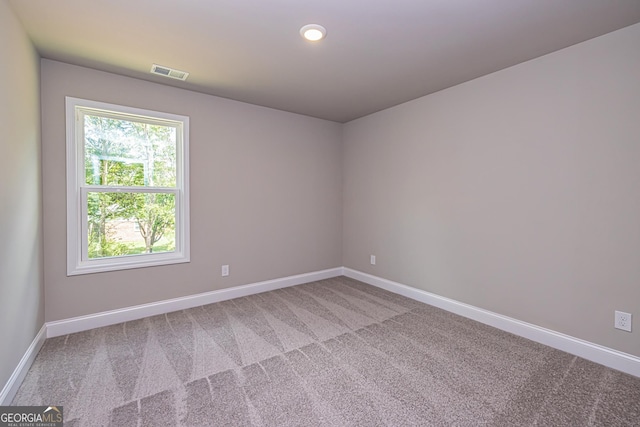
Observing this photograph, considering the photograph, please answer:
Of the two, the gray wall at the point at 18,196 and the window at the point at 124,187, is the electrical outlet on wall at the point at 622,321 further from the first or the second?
the gray wall at the point at 18,196

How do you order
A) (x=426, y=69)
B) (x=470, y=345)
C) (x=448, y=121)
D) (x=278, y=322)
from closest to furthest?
(x=470, y=345) < (x=426, y=69) < (x=278, y=322) < (x=448, y=121)

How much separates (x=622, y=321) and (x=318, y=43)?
10.2 feet

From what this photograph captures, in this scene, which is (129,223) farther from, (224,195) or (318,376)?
(318,376)

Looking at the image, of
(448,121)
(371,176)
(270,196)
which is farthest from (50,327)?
(448,121)

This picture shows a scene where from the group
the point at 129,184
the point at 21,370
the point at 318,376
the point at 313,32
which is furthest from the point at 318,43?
the point at 21,370

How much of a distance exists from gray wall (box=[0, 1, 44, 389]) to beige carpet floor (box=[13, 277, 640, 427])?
1.24 ft

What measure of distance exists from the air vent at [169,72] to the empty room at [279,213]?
1.0 inches

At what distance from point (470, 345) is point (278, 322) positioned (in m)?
1.77

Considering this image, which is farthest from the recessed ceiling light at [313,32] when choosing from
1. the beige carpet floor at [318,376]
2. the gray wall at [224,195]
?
the beige carpet floor at [318,376]

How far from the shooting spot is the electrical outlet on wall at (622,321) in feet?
6.82

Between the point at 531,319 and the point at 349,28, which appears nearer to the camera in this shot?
the point at 349,28

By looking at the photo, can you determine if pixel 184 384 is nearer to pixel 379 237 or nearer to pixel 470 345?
pixel 470 345

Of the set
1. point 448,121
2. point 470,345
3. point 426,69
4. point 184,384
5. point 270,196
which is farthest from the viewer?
point 270,196

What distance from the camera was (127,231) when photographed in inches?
119
